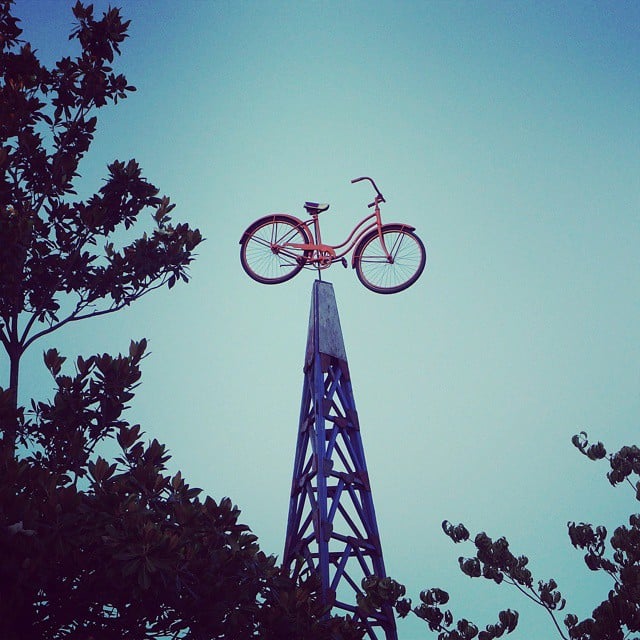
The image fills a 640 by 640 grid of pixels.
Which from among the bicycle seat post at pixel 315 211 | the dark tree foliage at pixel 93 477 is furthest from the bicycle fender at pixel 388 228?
the dark tree foliage at pixel 93 477

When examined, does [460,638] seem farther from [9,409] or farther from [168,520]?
[9,409]

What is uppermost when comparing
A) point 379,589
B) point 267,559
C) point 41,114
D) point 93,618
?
point 41,114

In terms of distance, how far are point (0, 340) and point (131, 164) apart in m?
2.19

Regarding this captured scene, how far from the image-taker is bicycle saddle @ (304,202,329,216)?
10.4 m

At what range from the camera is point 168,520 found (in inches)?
200

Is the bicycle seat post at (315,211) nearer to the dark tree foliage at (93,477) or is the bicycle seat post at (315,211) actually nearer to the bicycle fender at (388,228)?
the bicycle fender at (388,228)

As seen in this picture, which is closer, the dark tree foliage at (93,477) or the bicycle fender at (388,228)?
the dark tree foliage at (93,477)

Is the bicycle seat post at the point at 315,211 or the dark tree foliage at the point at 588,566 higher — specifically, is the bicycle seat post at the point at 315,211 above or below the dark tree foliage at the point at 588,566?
above

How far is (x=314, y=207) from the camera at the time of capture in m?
10.5

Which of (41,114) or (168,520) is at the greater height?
(41,114)

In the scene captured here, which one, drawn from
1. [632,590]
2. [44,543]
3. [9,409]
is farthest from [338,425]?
[44,543]

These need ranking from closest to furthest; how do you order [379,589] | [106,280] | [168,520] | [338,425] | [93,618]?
[93,618] → [168,520] → [106,280] → [379,589] → [338,425]

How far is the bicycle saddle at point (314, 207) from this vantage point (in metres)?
10.4

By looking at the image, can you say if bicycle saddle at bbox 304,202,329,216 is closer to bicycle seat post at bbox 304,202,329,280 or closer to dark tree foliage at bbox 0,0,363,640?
bicycle seat post at bbox 304,202,329,280
